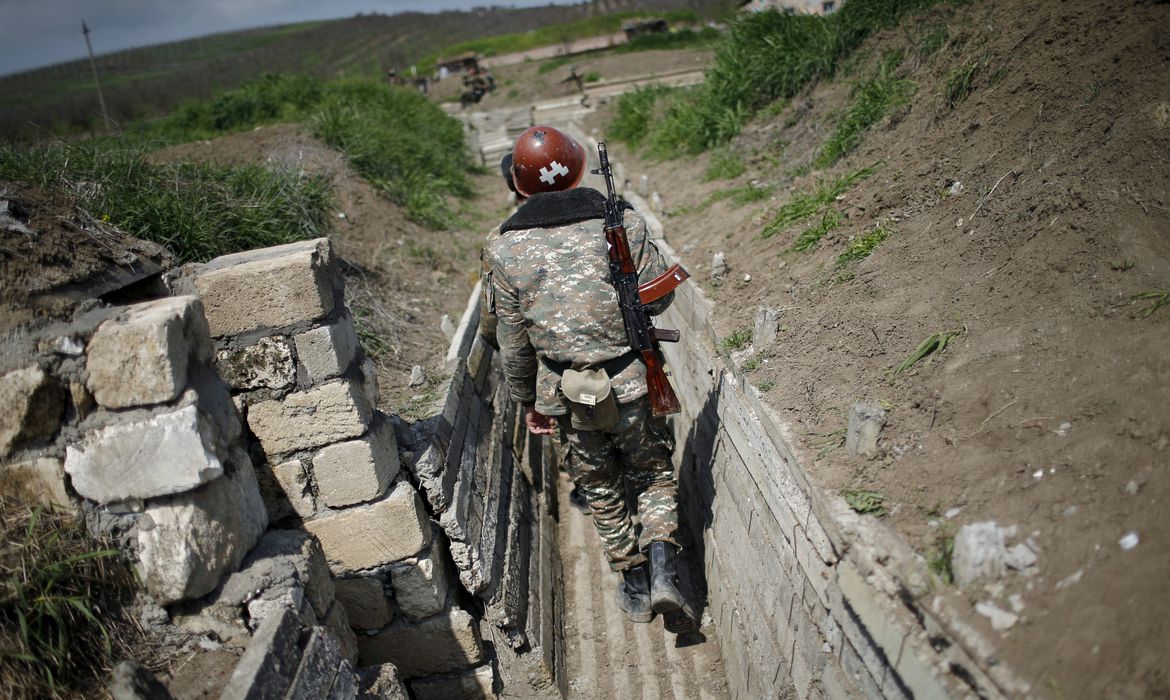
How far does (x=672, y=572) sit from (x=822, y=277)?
6.65 feet

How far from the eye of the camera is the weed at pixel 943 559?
6.67ft

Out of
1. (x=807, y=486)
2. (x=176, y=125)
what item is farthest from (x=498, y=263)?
(x=176, y=125)

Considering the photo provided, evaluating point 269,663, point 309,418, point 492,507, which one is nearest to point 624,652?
point 492,507

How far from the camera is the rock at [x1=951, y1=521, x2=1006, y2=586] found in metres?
1.94

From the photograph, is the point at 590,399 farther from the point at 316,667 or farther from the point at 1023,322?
the point at 1023,322

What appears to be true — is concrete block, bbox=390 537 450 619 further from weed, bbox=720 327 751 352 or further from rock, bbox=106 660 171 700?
weed, bbox=720 327 751 352

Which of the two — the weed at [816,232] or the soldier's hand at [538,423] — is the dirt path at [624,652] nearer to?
the soldier's hand at [538,423]

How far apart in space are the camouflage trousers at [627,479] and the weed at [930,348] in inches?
50.0

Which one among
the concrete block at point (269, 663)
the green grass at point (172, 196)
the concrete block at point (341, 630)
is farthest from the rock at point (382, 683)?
the green grass at point (172, 196)

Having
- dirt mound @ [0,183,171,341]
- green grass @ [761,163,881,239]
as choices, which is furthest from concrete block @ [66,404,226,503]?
green grass @ [761,163,881,239]

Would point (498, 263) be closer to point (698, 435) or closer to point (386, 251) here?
point (698, 435)

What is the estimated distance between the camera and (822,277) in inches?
171

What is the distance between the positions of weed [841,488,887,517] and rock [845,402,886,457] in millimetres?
233

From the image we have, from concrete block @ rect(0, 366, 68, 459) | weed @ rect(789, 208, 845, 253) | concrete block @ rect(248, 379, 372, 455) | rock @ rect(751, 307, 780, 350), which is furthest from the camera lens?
weed @ rect(789, 208, 845, 253)
